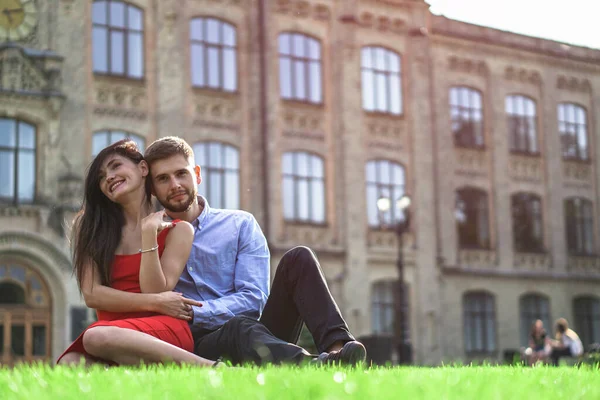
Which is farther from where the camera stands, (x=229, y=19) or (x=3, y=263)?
(x=229, y=19)

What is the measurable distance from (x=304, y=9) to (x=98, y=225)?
27106 millimetres

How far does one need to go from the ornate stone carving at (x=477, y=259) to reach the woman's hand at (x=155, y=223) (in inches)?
1162

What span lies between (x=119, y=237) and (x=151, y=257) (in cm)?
42

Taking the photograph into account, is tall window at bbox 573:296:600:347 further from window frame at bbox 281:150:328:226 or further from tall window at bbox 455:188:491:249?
window frame at bbox 281:150:328:226

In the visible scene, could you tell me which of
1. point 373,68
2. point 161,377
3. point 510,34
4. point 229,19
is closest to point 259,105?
point 229,19

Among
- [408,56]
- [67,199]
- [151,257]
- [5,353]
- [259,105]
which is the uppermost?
[408,56]

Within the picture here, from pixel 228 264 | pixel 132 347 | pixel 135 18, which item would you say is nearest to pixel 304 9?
pixel 135 18

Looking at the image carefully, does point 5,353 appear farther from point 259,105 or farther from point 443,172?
Result: point 443,172

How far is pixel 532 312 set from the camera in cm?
3644

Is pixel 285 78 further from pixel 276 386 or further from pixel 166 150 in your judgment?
pixel 276 386

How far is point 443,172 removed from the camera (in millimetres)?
34875

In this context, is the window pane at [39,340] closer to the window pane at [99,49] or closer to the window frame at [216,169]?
the window frame at [216,169]

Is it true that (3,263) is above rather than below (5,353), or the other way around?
above

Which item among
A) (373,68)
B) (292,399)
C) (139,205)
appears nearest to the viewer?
(292,399)
